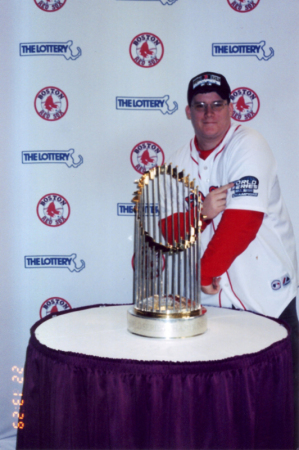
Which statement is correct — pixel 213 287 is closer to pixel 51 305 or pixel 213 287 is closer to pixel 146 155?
pixel 146 155

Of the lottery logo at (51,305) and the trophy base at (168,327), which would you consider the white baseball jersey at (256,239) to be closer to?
the trophy base at (168,327)

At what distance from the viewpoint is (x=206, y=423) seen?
104cm

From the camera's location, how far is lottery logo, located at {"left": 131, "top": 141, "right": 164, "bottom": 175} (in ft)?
7.34

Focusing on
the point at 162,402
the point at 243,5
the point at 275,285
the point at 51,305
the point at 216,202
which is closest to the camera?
the point at 162,402

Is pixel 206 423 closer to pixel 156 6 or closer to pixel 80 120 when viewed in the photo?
pixel 80 120

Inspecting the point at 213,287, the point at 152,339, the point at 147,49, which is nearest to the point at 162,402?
the point at 152,339

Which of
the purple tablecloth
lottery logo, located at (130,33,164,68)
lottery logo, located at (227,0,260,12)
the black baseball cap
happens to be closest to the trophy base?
the purple tablecloth

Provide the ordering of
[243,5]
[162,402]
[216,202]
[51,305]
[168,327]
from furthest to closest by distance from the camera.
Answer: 1. [51,305]
2. [243,5]
3. [216,202]
4. [168,327]
5. [162,402]

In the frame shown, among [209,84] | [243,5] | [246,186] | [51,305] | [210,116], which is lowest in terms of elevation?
[51,305]

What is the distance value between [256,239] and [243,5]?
1.21 m

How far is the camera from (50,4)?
7.20 ft

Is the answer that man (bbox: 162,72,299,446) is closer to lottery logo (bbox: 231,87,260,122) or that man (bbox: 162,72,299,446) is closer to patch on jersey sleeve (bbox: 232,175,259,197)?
patch on jersey sleeve (bbox: 232,175,259,197)

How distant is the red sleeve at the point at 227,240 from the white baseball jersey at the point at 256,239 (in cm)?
7

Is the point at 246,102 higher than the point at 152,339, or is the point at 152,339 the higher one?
the point at 246,102
